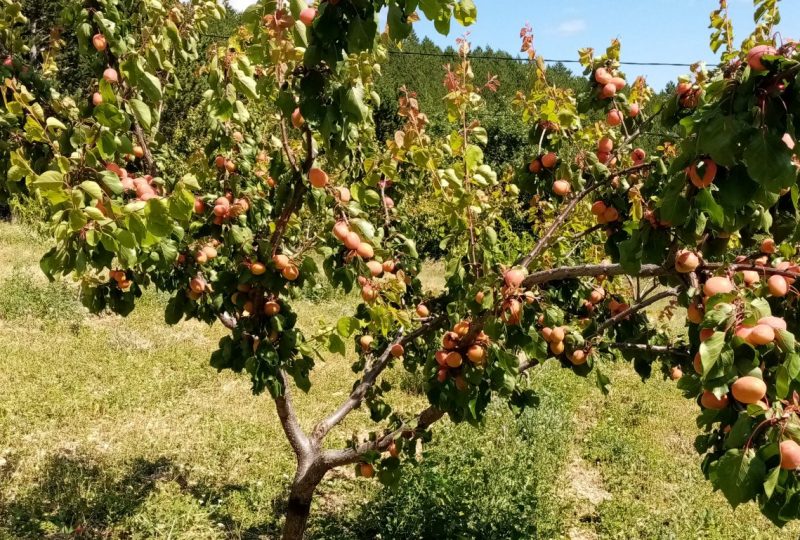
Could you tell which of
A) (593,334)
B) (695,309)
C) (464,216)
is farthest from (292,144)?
(695,309)

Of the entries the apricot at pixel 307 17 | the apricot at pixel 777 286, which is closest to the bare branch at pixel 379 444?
the apricot at pixel 777 286

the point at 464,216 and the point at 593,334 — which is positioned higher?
the point at 464,216

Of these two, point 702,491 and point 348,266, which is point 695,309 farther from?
point 702,491

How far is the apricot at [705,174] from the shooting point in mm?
1383

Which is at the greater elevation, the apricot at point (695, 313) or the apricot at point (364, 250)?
the apricot at point (364, 250)

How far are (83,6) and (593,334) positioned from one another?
282 cm

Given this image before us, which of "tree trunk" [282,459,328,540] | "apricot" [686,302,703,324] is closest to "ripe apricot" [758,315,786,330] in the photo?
"apricot" [686,302,703,324]

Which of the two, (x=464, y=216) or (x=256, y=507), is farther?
(x=256, y=507)

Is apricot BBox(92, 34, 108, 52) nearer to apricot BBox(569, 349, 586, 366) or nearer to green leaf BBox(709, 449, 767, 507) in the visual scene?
apricot BBox(569, 349, 586, 366)

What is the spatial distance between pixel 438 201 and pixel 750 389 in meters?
1.74

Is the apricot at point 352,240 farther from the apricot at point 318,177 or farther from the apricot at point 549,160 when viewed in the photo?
Result: the apricot at point 549,160

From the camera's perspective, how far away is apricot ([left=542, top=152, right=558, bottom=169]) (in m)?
2.68

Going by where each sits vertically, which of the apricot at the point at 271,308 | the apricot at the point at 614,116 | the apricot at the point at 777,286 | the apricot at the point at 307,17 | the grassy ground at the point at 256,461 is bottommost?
the grassy ground at the point at 256,461

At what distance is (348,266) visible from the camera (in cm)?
215
